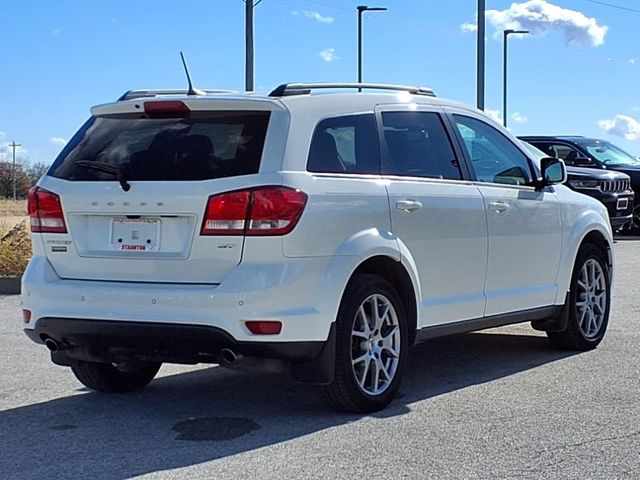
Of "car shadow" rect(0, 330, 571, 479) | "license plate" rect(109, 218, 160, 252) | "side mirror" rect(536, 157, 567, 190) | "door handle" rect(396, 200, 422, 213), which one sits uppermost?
"side mirror" rect(536, 157, 567, 190)

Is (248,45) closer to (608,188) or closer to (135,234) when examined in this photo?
(608,188)

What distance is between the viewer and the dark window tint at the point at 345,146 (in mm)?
5748

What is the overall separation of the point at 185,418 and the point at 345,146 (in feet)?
6.00

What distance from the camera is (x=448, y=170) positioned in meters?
6.76

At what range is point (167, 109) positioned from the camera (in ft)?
19.0

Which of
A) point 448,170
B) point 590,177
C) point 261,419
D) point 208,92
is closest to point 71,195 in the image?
point 208,92

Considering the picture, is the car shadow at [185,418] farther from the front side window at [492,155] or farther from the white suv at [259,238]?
the front side window at [492,155]


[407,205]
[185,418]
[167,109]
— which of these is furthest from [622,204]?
[167,109]

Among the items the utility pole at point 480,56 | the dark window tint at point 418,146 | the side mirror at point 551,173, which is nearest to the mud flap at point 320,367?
the dark window tint at point 418,146

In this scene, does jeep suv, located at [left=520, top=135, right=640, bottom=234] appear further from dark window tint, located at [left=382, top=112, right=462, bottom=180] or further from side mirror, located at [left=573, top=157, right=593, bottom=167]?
dark window tint, located at [left=382, top=112, right=462, bottom=180]

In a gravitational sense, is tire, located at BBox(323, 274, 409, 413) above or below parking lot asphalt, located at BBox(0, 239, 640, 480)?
above

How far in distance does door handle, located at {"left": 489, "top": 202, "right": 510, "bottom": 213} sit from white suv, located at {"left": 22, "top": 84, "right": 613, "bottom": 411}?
182mm

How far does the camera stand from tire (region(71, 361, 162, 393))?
258 inches

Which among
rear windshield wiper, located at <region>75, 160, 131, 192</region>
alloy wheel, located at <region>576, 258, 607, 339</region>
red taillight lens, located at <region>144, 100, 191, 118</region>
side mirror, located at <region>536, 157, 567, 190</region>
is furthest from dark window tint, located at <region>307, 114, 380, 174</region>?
alloy wheel, located at <region>576, 258, 607, 339</region>
